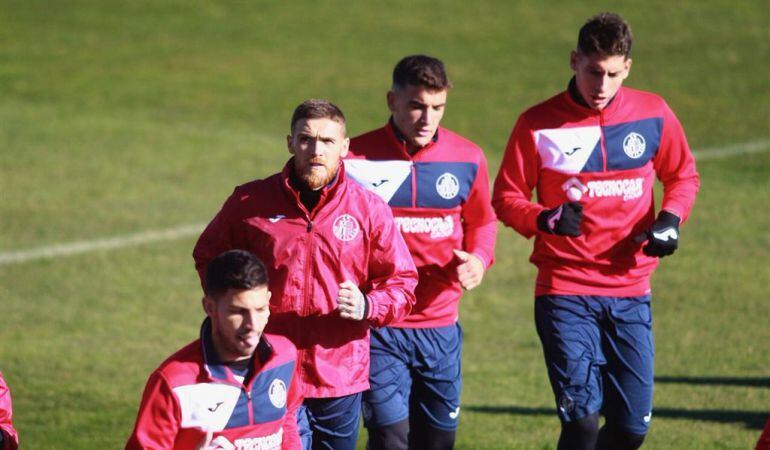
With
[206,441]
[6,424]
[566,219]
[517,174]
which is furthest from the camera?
[517,174]

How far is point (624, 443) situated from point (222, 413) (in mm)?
3170

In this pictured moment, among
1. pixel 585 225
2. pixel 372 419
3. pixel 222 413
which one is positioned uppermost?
pixel 585 225

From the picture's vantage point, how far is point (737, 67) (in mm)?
23328

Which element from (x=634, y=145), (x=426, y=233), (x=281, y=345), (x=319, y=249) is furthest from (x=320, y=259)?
(x=634, y=145)

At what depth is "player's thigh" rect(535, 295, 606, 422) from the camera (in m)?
8.43

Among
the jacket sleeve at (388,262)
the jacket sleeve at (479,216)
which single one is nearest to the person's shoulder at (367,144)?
the jacket sleeve at (479,216)

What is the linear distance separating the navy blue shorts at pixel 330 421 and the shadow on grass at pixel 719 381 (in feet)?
14.6

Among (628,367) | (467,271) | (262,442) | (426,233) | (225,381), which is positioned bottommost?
(628,367)

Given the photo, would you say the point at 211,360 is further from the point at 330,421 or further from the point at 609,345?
the point at 609,345

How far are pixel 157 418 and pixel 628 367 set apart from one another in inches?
132

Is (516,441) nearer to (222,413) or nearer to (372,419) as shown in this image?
(372,419)

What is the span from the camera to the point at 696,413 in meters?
10.8

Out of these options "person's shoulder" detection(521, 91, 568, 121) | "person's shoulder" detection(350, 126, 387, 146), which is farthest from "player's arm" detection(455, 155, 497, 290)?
"person's shoulder" detection(350, 126, 387, 146)

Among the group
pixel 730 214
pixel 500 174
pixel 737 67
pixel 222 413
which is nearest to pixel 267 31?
pixel 737 67
